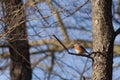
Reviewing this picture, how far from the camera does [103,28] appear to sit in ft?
8.52

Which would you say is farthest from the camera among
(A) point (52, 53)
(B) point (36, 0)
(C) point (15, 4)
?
(A) point (52, 53)

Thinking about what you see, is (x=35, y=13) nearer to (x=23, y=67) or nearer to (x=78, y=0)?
(x=78, y=0)

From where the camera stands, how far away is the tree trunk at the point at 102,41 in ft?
8.37

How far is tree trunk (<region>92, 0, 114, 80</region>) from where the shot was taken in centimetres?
255

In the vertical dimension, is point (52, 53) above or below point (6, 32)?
below

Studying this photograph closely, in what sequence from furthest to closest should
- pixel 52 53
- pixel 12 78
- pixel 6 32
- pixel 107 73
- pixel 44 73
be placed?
pixel 52 53 → pixel 44 73 → pixel 12 78 → pixel 6 32 → pixel 107 73

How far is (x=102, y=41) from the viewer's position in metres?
2.58

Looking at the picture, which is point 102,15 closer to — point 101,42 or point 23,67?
point 101,42

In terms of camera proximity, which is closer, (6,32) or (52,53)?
(6,32)

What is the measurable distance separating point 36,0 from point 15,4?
1.35 ft

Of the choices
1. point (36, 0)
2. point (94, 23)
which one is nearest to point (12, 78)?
point (36, 0)

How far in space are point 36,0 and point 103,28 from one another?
179 cm

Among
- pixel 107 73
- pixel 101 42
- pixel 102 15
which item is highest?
pixel 102 15

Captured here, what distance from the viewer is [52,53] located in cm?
742
